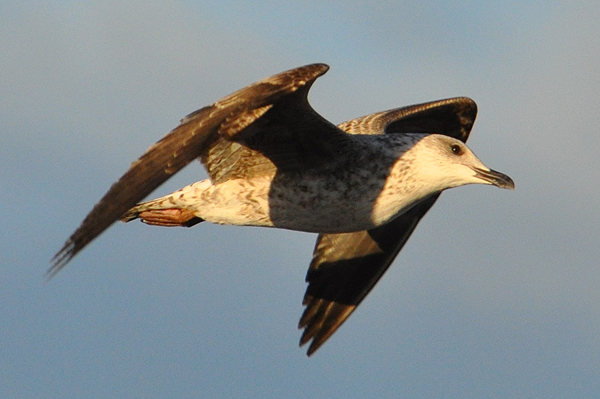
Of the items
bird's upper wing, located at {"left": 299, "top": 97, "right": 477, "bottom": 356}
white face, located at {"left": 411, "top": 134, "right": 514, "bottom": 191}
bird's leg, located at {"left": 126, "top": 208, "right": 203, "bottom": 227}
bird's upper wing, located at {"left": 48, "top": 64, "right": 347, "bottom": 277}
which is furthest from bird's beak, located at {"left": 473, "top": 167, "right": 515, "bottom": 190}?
bird's leg, located at {"left": 126, "top": 208, "right": 203, "bottom": 227}

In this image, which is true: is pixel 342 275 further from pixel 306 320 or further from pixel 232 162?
pixel 232 162

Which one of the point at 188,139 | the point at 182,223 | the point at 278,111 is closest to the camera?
the point at 188,139

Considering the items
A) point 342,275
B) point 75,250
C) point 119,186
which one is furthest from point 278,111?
point 342,275

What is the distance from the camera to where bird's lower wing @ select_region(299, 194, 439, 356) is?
13.9 metres

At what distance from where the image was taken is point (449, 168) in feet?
38.0

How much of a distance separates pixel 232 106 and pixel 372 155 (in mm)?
1955

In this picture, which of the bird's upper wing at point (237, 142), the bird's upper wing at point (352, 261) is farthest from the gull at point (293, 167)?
the bird's upper wing at point (352, 261)

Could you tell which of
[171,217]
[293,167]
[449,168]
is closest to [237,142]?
[293,167]

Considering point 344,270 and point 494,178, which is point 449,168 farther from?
point 344,270

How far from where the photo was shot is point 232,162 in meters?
11.5

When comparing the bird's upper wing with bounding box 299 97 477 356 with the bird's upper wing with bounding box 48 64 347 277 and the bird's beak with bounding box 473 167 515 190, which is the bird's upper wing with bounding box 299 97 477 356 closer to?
the bird's beak with bounding box 473 167 515 190

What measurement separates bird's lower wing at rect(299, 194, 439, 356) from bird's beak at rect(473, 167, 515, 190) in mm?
2349

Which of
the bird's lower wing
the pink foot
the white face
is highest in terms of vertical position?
the white face

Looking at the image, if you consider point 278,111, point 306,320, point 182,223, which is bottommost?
point 306,320
